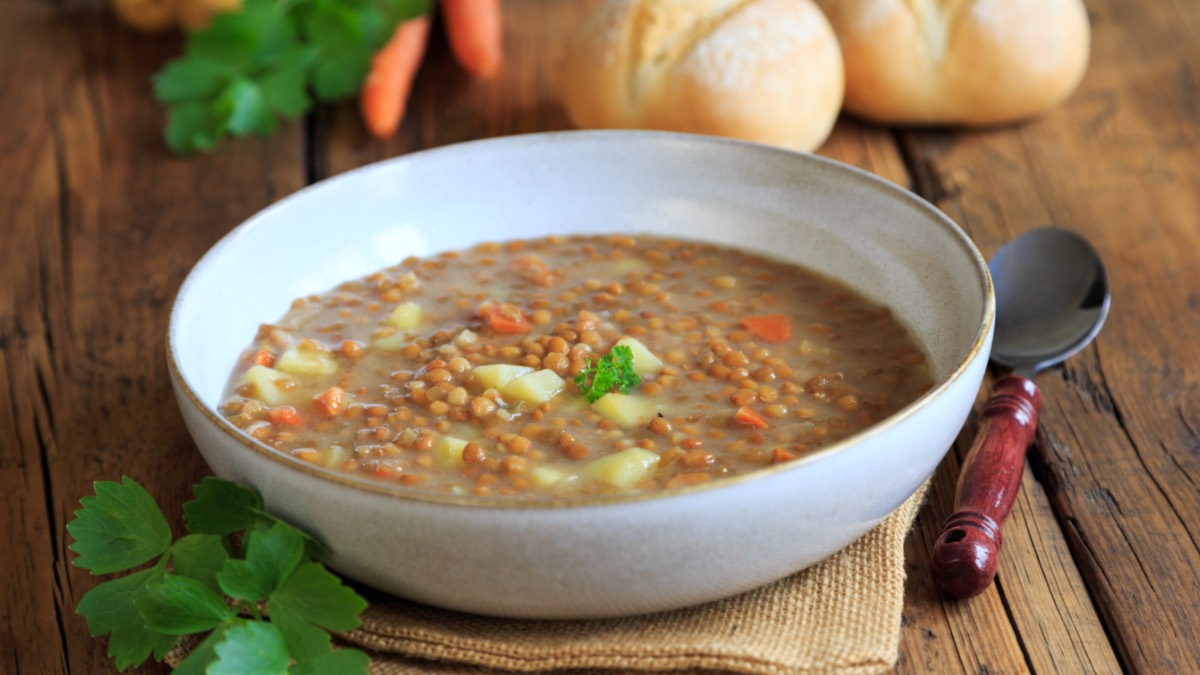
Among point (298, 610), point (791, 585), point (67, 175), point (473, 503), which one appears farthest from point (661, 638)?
point (67, 175)

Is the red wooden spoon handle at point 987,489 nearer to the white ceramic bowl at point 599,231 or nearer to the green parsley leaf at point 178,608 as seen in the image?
the white ceramic bowl at point 599,231

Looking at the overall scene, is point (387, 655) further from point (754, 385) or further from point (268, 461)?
point (754, 385)

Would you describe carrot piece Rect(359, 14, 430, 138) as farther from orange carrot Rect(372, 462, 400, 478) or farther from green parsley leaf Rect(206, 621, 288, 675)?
green parsley leaf Rect(206, 621, 288, 675)

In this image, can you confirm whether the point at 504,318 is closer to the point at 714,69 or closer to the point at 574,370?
the point at 574,370

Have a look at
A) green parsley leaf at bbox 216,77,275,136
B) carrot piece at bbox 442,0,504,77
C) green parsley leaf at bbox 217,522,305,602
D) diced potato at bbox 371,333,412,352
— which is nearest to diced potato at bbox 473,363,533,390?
diced potato at bbox 371,333,412,352

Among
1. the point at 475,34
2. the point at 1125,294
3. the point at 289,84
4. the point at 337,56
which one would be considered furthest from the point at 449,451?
the point at 475,34
